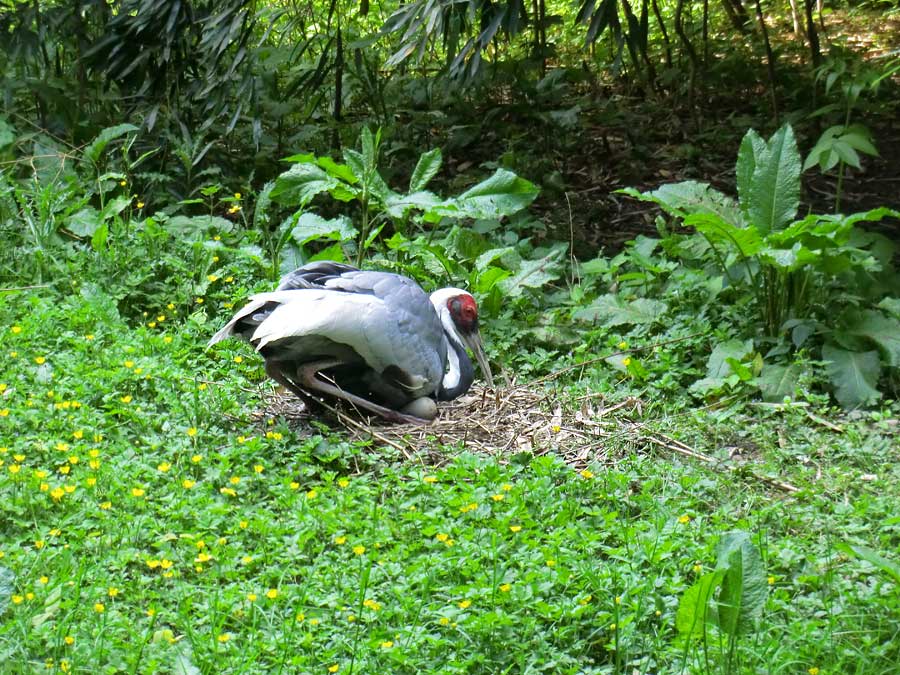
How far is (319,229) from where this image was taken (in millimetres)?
6387

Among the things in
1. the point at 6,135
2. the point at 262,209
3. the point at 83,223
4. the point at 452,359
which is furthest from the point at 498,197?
the point at 6,135

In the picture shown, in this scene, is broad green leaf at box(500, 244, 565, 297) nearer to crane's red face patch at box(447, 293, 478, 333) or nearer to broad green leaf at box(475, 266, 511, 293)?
broad green leaf at box(475, 266, 511, 293)

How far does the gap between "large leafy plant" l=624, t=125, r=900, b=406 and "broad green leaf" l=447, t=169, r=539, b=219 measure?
0.80 meters

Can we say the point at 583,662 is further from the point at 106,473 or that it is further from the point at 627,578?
the point at 106,473

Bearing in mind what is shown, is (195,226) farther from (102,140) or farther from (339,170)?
(339,170)

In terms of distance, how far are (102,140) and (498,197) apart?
2.77m

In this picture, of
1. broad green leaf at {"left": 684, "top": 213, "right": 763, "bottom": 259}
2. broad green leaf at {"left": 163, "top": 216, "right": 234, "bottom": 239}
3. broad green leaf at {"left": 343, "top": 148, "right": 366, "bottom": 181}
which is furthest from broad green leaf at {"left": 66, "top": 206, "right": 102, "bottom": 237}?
broad green leaf at {"left": 684, "top": 213, "right": 763, "bottom": 259}

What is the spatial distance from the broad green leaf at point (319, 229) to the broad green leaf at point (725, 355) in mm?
2137

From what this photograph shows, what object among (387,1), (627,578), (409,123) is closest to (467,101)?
(409,123)

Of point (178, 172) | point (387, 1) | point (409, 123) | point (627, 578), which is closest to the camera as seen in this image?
point (627, 578)

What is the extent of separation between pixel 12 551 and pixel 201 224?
3.53m

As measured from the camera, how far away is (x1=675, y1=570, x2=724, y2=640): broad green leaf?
319 centimetres

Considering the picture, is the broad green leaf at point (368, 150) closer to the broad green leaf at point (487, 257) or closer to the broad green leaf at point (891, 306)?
the broad green leaf at point (487, 257)

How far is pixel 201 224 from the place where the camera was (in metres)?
7.00
